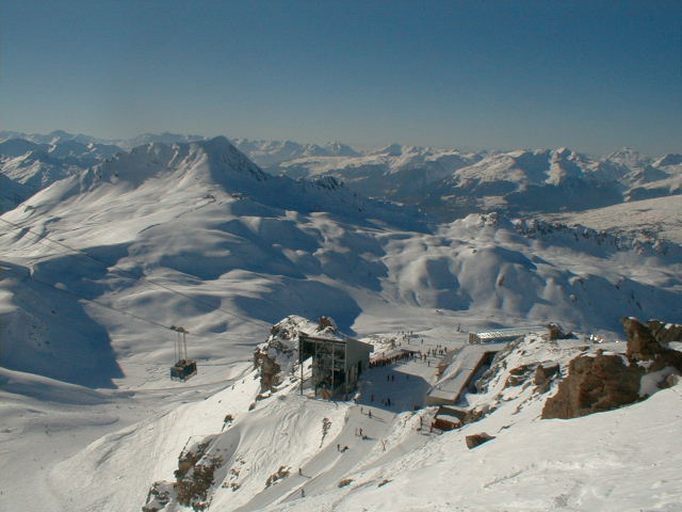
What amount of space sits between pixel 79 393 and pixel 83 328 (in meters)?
33.8

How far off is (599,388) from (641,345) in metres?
2.60

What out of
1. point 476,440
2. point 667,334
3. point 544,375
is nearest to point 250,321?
point 544,375

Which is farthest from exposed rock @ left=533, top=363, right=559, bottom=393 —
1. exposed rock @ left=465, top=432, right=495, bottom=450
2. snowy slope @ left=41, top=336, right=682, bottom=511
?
exposed rock @ left=465, top=432, right=495, bottom=450

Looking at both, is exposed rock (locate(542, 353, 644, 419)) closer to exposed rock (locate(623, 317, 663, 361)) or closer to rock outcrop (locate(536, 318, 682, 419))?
rock outcrop (locate(536, 318, 682, 419))

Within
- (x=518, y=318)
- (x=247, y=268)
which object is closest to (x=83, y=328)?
(x=247, y=268)

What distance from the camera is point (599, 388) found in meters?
19.0

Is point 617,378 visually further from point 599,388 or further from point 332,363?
point 332,363

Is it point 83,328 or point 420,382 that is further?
point 83,328

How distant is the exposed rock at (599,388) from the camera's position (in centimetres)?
1852

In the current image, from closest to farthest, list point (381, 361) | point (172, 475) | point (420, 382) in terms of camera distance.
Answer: point (172, 475), point (420, 382), point (381, 361)

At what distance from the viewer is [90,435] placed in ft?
151

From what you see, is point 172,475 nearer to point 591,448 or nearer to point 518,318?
point 591,448

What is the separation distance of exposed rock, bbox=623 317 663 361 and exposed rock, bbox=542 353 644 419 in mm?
658

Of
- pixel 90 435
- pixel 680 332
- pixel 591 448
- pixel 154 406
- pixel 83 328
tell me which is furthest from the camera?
pixel 83 328
